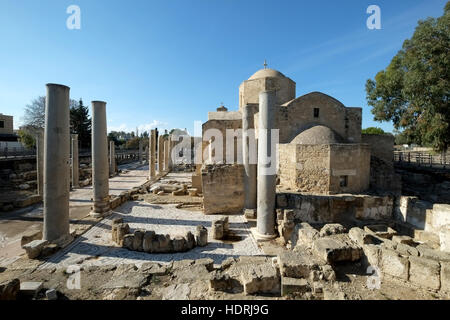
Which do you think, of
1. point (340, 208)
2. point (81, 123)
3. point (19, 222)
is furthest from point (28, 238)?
point (81, 123)

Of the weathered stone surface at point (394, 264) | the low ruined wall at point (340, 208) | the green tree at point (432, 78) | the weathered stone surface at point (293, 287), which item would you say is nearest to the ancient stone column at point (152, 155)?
the low ruined wall at point (340, 208)

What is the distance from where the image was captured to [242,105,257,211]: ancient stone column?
9.37 meters

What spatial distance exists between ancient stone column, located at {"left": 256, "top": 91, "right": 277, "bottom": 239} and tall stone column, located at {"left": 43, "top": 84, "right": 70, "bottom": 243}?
5.85m

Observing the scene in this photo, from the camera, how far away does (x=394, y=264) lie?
13.1 ft

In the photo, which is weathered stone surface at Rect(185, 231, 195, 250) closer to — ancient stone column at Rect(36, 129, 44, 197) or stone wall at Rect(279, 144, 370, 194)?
stone wall at Rect(279, 144, 370, 194)

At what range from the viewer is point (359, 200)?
31.7 feet

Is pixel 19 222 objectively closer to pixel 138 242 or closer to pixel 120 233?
pixel 120 233

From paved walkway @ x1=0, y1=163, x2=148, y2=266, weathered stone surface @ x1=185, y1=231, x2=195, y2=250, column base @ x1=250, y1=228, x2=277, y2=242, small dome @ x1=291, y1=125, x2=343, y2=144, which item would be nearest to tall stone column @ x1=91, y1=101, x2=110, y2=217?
paved walkway @ x1=0, y1=163, x2=148, y2=266

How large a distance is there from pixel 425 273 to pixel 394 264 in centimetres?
42

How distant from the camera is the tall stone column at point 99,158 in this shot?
867 cm

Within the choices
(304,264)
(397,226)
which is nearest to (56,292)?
(304,264)

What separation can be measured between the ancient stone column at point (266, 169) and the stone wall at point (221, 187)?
2721mm

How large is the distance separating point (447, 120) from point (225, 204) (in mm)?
10897

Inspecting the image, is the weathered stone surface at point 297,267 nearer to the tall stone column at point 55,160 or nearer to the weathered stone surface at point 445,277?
the weathered stone surface at point 445,277
